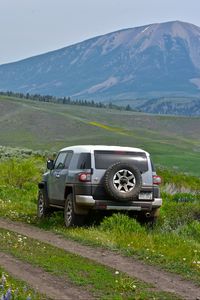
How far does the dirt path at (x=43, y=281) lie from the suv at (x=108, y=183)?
4.24 meters

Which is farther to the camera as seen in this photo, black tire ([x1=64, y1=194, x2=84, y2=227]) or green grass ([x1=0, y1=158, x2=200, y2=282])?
black tire ([x1=64, y1=194, x2=84, y2=227])

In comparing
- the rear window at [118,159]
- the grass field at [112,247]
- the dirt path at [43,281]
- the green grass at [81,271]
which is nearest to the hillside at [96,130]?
the grass field at [112,247]

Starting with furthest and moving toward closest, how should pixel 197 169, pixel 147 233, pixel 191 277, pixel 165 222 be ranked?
pixel 197 169 < pixel 165 222 < pixel 147 233 < pixel 191 277

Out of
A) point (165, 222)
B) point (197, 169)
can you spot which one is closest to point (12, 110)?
point (197, 169)

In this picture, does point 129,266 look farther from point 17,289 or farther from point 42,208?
point 42,208

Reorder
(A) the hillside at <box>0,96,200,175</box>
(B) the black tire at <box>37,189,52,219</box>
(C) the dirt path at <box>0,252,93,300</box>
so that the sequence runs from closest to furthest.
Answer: (C) the dirt path at <box>0,252,93,300</box> → (B) the black tire at <box>37,189,52,219</box> → (A) the hillside at <box>0,96,200,175</box>

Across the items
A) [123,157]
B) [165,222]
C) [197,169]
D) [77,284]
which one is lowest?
[197,169]

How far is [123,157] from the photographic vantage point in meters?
14.6

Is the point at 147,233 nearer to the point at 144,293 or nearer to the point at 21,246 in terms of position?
the point at 21,246

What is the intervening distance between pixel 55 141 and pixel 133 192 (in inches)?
4070

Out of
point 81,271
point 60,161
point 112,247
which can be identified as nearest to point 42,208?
point 60,161

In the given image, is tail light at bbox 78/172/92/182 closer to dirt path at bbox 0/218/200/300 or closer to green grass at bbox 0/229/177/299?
dirt path at bbox 0/218/200/300

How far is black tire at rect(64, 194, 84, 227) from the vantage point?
1448 cm

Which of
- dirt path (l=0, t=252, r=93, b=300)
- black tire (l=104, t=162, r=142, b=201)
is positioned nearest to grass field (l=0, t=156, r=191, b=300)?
dirt path (l=0, t=252, r=93, b=300)
